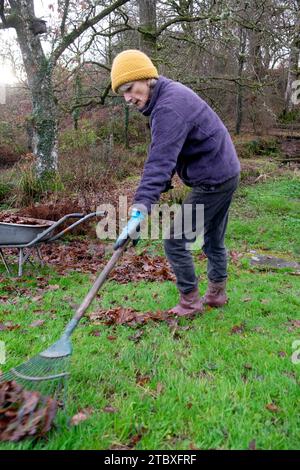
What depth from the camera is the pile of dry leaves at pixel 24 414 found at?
222 centimetres

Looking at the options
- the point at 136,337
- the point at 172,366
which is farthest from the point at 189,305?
the point at 172,366

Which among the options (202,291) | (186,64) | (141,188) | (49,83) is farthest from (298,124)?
(141,188)

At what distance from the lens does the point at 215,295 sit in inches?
170

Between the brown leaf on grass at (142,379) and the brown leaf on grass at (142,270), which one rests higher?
the brown leaf on grass at (142,379)

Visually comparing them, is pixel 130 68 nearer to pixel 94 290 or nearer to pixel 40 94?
pixel 94 290

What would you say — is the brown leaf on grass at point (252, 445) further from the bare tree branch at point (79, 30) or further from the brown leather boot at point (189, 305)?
the bare tree branch at point (79, 30)

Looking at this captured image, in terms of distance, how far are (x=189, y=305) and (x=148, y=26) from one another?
10.5 meters

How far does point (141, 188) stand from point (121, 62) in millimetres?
951

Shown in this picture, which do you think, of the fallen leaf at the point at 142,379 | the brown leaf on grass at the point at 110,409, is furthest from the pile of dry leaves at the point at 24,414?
the fallen leaf at the point at 142,379

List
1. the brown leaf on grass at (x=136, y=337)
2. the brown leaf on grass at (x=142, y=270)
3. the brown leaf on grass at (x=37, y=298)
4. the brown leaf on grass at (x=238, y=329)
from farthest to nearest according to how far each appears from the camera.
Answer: the brown leaf on grass at (x=142, y=270)
the brown leaf on grass at (x=37, y=298)
the brown leaf on grass at (x=238, y=329)
the brown leaf on grass at (x=136, y=337)

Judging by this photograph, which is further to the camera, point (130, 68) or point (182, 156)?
point (182, 156)

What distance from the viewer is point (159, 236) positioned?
8203 mm

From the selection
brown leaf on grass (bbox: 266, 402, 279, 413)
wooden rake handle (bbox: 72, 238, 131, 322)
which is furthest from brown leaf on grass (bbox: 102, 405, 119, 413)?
brown leaf on grass (bbox: 266, 402, 279, 413)

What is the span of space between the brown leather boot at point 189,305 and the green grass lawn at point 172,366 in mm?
101
